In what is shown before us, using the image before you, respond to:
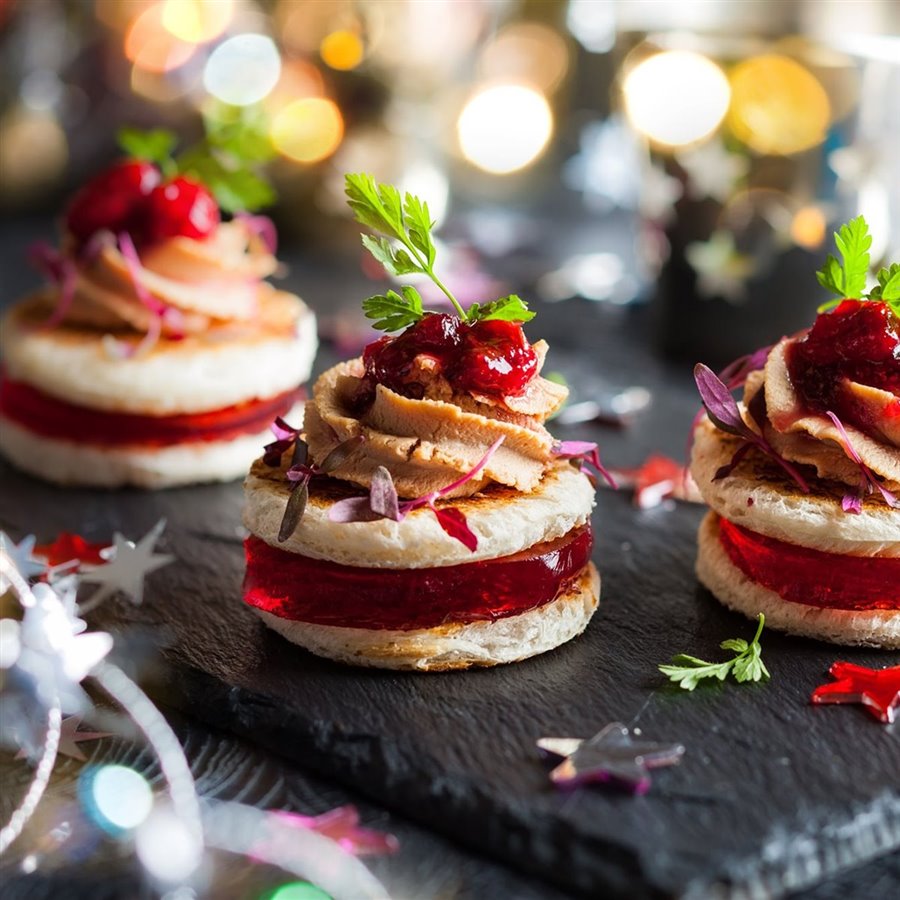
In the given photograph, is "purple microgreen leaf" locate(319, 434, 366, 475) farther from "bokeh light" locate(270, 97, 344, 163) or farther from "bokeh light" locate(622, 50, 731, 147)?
"bokeh light" locate(270, 97, 344, 163)

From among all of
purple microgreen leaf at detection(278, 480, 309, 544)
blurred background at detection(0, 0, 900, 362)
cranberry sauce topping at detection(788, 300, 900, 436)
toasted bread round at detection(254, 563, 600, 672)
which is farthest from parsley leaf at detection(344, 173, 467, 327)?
blurred background at detection(0, 0, 900, 362)

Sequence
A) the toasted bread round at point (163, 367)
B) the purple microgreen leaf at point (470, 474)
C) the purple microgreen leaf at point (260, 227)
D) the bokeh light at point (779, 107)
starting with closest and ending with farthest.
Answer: the purple microgreen leaf at point (470, 474)
the toasted bread round at point (163, 367)
the purple microgreen leaf at point (260, 227)
the bokeh light at point (779, 107)

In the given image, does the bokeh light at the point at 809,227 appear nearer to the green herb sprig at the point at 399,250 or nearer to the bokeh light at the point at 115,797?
the green herb sprig at the point at 399,250

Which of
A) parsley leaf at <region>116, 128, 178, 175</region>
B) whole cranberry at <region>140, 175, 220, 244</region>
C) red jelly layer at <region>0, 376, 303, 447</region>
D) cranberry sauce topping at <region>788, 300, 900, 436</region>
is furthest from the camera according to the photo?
parsley leaf at <region>116, 128, 178, 175</region>

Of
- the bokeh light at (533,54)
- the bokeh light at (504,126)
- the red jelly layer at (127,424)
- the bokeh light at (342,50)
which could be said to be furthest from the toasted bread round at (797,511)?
the bokeh light at (533,54)

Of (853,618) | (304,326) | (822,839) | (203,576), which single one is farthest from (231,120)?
(822,839)

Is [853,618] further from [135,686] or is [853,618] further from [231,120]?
[231,120]
